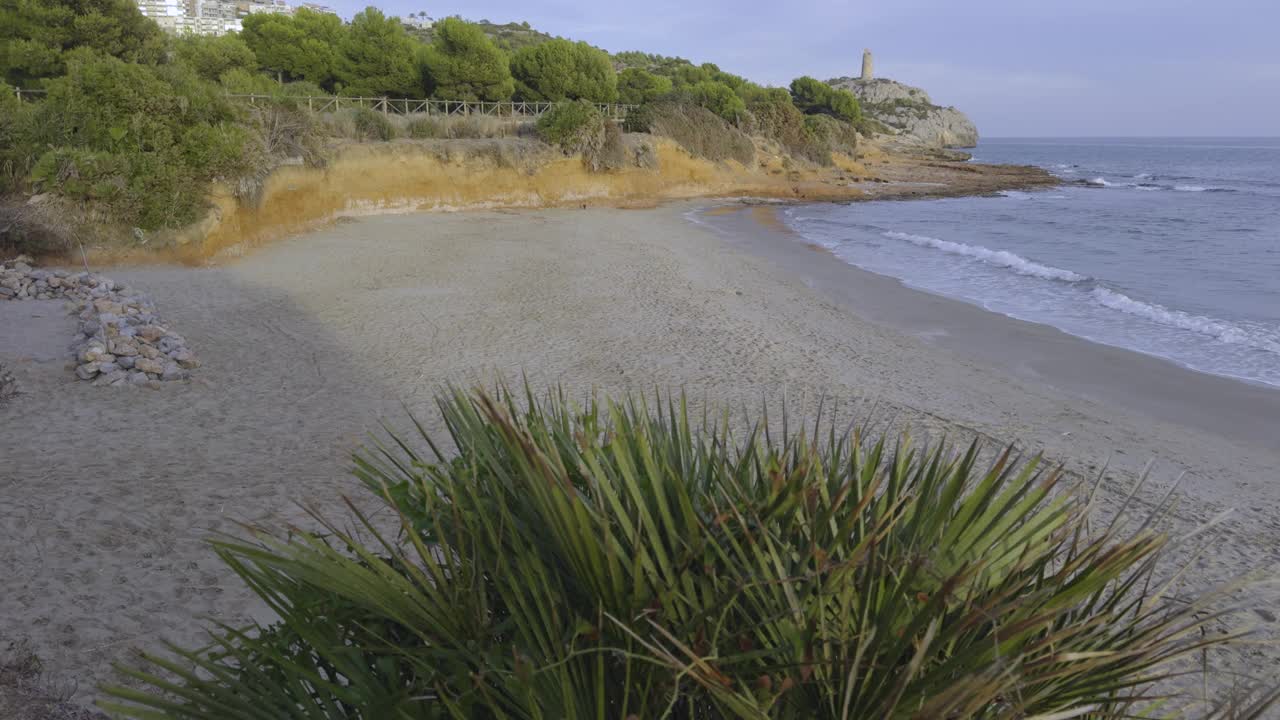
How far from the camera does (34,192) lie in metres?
13.6

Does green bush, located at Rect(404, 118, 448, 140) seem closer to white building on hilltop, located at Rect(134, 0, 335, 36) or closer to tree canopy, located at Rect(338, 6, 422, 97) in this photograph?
tree canopy, located at Rect(338, 6, 422, 97)

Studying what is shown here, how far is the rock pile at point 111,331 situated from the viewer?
25.4ft

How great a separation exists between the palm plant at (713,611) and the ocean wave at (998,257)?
17258 mm

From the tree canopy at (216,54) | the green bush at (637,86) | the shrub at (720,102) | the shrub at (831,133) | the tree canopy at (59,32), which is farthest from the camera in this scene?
the green bush at (637,86)

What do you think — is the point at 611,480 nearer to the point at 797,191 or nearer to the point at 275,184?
the point at 275,184

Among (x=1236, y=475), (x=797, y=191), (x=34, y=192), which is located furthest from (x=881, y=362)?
(x=797, y=191)

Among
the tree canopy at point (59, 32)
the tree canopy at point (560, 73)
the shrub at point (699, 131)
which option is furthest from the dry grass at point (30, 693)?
the tree canopy at point (560, 73)

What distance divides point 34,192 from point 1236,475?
688 inches

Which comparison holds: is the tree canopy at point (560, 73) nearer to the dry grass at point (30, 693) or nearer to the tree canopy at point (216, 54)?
the tree canopy at point (216, 54)

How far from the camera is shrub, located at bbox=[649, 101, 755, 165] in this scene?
35906 millimetres

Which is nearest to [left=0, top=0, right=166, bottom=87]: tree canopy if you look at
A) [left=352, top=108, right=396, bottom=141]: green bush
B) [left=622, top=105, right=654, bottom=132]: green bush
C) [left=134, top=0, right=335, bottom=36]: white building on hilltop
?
[left=352, top=108, right=396, bottom=141]: green bush

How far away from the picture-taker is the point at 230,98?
1770 cm

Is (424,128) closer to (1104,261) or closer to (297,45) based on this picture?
(297,45)

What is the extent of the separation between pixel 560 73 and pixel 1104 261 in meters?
30.4
